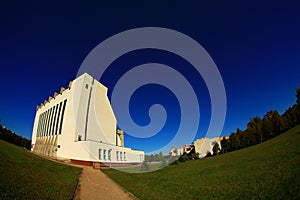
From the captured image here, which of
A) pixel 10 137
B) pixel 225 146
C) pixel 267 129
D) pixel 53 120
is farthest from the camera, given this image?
pixel 53 120

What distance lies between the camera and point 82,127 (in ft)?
116

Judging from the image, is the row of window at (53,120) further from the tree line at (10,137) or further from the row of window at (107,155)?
the row of window at (107,155)

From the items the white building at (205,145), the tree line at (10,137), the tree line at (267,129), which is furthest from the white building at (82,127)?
the white building at (205,145)

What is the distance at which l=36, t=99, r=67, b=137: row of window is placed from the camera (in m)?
39.8

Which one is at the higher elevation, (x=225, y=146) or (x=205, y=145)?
(x=205, y=145)

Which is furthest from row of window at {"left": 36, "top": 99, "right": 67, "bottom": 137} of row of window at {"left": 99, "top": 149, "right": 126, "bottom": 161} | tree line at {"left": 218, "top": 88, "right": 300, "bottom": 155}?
tree line at {"left": 218, "top": 88, "right": 300, "bottom": 155}

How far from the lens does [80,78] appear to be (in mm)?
39188

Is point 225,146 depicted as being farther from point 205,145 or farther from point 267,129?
point 205,145

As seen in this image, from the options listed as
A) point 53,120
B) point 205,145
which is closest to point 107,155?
point 53,120

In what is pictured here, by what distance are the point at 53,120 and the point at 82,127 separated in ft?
43.9

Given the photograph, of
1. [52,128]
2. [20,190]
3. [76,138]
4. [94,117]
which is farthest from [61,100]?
[20,190]

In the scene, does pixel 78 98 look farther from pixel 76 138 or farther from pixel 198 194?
pixel 198 194

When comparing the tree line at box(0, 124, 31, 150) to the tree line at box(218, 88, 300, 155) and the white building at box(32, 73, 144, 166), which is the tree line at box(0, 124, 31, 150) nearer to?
the white building at box(32, 73, 144, 166)

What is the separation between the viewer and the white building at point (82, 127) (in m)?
32.3
